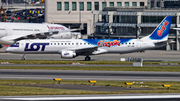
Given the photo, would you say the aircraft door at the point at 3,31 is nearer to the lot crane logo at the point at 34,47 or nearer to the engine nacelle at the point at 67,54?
the lot crane logo at the point at 34,47

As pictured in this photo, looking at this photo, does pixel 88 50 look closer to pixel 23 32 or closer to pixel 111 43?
pixel 111 43

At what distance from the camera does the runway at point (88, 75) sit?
119 feet

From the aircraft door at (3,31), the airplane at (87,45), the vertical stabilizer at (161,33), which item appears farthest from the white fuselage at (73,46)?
the aircraft door at (3,31)

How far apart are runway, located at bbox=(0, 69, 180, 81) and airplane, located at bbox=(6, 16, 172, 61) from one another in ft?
51.0

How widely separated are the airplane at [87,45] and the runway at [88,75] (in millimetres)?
15549

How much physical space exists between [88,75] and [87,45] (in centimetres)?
2006

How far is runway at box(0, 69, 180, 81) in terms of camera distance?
36375 millimetres

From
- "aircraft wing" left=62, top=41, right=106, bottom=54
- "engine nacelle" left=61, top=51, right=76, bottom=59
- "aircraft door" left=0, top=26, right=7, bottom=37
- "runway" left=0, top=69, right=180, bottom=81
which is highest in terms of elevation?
"aircraft door" left=0, top=26, right=7, bottom=37

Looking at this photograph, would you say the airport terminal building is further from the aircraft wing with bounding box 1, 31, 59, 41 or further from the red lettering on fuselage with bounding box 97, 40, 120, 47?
the red lettering on fuselage with bounding box 97, 40, 120, 47

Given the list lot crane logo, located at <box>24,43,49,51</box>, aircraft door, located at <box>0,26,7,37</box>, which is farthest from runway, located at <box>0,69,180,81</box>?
aircraft door, located at <box>0,26,7,37</box>

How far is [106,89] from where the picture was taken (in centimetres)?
2941

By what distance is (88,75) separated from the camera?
38.6 m

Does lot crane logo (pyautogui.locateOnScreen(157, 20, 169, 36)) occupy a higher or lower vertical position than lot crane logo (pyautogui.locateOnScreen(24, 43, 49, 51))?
higher

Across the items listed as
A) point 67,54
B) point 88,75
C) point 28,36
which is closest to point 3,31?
point 28,36
